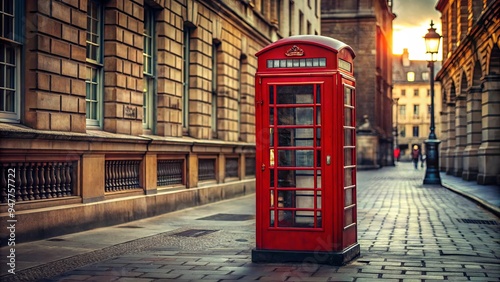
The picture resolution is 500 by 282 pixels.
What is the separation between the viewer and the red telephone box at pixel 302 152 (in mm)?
8836

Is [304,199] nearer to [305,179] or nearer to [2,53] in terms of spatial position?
[305,179]

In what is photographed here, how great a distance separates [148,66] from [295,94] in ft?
28.4

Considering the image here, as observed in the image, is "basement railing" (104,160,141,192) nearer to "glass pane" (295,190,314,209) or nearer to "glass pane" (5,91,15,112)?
"glass pane" (5,91,15,112)

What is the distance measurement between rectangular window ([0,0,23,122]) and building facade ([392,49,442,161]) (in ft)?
393

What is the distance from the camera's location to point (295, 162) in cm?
898

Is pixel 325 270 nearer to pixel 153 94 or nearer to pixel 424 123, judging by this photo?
pixel 153 94

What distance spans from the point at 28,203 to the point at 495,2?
18.3 m

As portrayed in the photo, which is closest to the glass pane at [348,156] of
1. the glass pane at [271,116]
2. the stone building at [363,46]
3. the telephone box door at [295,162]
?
the telephone box door at [295,162]

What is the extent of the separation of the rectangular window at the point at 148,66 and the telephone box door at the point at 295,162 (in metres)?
8.23

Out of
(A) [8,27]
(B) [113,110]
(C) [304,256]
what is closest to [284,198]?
(C) [304,256]

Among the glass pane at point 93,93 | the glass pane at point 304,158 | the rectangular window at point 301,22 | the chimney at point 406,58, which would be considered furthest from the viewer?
the chimney at point 406,58

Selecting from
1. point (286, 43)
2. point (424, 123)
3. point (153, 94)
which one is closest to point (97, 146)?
point (153, 94)

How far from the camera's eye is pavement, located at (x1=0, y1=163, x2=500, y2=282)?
8172 mm

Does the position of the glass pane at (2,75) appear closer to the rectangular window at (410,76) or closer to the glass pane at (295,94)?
the glass pane at (295,94)
